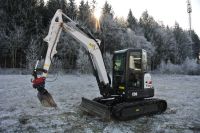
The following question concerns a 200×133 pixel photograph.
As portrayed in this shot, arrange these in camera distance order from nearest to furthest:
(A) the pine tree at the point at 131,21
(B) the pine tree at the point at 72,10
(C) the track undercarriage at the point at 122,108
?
(C) the track undercarriage at the point at 122,108 → (B) the pine tree at the point at 72,10 → (A) the pine tree at the point at 131,21

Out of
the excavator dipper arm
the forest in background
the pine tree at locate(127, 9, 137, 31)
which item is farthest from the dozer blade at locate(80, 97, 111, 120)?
the pine tree at locate(127, 9, 137, 31)

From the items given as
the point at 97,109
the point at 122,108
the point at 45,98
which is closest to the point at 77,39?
the point at 45,98

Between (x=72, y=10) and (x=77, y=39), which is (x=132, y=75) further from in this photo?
(x=72, y=10)

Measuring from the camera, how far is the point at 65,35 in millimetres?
38344

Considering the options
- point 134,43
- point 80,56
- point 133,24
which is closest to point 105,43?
point 134,43

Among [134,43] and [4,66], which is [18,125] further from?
[134,43]

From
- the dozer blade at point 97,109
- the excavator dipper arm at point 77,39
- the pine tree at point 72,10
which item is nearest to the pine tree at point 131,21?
the pine tree at point 72,10

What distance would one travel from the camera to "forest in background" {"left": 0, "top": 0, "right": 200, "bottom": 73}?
1430 inches

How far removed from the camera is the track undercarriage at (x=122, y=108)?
7.30 m

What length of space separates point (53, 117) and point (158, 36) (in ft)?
182

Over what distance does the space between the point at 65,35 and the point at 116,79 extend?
3125 cm

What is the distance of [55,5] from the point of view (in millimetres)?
44438

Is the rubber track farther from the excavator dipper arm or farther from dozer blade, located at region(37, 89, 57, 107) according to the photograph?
dozer blade, located at region(37, 89, 57, 107)

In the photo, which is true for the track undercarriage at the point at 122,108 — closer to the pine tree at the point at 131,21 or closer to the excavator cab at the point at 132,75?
the excavator cab at the point at 132,75
